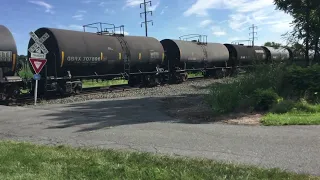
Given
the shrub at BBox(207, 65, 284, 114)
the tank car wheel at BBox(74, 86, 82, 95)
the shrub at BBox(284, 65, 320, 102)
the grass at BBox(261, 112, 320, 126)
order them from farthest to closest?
the tank car wheel at BBox(74, 86, 82, 95), the shrub at BBox(284, 65, 320, 102), the shrub at BBox(207, 65, 284, 114), the grass at BBox(261, 112, 320, 126)

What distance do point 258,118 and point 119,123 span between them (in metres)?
4.22

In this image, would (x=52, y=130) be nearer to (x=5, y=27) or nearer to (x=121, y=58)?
(x=5, y=27)

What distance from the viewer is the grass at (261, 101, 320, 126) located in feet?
32.1

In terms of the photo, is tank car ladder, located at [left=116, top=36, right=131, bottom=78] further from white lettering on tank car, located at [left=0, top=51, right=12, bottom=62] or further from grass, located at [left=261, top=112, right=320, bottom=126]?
grass, located at [left=261, top=112, right=320, bottom=126]

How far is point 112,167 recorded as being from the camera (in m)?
5.53

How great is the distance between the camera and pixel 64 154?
6605 millimetres

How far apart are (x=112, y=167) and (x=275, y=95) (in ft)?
28.0

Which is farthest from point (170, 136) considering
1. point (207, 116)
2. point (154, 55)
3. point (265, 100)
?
point (154, 55)

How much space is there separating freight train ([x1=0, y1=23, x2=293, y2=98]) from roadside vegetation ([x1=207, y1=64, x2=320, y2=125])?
3.90 metres

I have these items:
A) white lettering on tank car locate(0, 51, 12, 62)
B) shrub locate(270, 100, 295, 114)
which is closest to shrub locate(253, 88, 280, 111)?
shrub locate(270, 100, 295, 114)

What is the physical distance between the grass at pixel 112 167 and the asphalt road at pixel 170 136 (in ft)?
2.24

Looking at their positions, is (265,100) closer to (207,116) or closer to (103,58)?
(207,116)

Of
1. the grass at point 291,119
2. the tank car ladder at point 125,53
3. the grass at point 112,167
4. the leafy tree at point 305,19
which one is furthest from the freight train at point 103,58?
the grass at point 112,167

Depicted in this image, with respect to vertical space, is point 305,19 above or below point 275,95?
above
